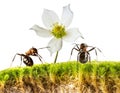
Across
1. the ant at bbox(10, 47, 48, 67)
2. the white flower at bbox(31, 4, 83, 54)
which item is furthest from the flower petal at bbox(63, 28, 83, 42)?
the ant at bbox(10, 47, 48, 67)

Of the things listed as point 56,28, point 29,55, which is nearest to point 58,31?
point 56,28

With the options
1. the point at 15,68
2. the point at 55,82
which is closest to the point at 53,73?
the point at 55,82

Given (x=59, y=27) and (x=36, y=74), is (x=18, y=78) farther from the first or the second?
(x=59, y=27)

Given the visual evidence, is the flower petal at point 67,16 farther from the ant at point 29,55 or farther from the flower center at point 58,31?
the ant at point 29,55

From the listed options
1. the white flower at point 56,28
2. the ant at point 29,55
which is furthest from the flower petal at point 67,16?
the ant at point 29,55

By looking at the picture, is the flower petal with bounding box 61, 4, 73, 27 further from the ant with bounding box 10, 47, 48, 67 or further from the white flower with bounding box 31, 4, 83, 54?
the ant with bounding box 10, 47, 48, 67

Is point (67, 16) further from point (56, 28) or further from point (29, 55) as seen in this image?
point (29, 55)
